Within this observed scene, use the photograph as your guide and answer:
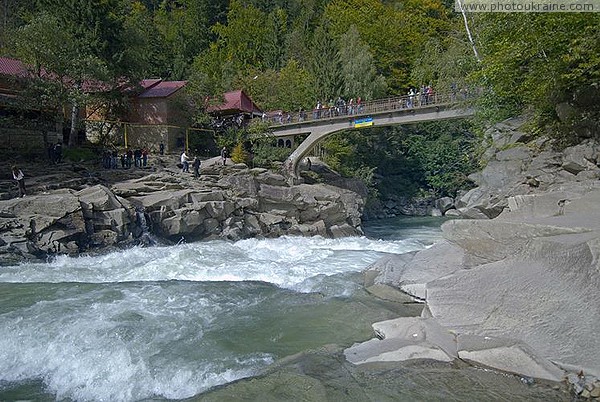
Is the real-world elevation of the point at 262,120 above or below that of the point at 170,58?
below

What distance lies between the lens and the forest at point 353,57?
1245cm

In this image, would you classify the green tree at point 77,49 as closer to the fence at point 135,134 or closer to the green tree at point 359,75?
the fence at point 135,134

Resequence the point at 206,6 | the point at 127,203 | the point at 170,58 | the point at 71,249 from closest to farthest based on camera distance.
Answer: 1. the point at 71,249
2. the point at 127,203
3. the point at 170,58
4. the point at 206,6

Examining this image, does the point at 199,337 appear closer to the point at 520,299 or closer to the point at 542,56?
the point at 520,299

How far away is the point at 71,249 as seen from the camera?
15656mm

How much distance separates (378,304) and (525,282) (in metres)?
3.35

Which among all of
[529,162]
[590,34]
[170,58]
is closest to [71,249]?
[529,162]

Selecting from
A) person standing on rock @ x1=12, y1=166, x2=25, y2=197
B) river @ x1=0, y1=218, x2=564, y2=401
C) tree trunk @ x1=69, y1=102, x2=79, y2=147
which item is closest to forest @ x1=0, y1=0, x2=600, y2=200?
tree trunk @ x1=69, y1=102, x2=79, y2=147

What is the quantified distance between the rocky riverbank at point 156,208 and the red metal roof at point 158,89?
6.04 m

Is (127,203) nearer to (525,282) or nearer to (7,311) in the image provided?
(7,311)

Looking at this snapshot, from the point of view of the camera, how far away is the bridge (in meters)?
26.2

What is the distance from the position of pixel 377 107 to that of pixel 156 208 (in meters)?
15.9

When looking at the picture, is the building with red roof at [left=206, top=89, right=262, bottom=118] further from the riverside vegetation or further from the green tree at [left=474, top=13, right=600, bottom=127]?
the green tree at [left=474, top=13, right=600, bottom=127]

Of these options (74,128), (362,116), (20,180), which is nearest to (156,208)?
(20,180)
